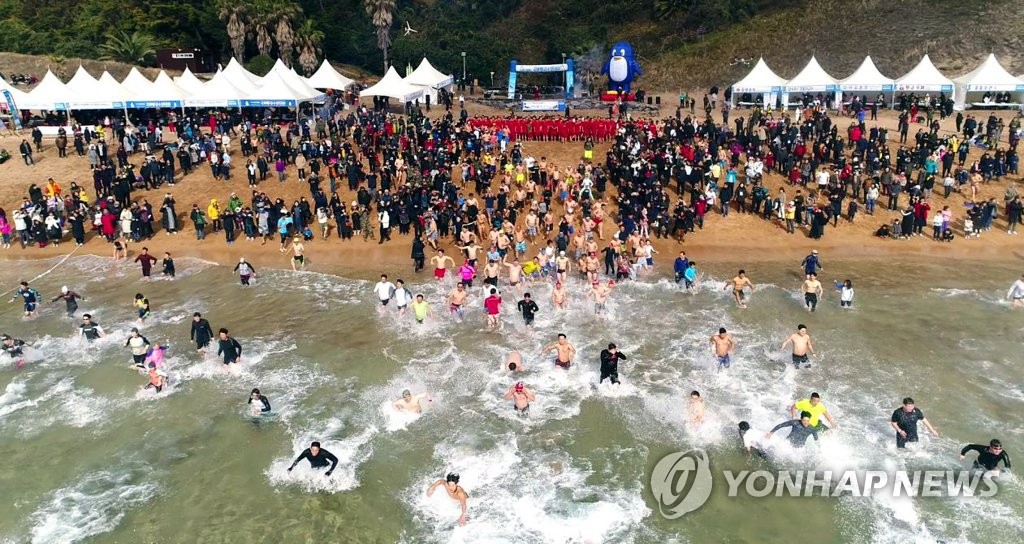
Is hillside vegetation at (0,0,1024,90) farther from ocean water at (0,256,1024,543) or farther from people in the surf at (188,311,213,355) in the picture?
people in the surf at (188,311,213,355)

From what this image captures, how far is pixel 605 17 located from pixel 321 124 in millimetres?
46814

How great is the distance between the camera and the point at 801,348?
601 inches

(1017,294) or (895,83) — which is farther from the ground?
(895,83)

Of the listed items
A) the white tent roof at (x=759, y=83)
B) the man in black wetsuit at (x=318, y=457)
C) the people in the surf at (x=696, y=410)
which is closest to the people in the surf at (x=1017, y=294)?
the people in the surf at (x=696, y=410)

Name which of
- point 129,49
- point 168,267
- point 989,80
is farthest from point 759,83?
point 129,49

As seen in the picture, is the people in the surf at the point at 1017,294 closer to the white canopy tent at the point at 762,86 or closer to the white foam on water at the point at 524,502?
the white foam on water at the point at 524,502

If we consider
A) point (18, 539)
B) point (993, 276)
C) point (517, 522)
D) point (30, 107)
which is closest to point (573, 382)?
point (517, 522)

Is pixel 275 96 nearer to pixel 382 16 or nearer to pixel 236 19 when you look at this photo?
pixel 236 19

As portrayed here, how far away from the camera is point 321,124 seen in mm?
32031

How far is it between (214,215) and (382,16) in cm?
3453

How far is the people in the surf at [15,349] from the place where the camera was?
16406 millimetres

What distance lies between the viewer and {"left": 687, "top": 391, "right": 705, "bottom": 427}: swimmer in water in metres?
13.1

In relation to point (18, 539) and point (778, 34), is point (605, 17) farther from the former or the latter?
point (18, 539)

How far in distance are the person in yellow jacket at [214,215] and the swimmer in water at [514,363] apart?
15.0 m
